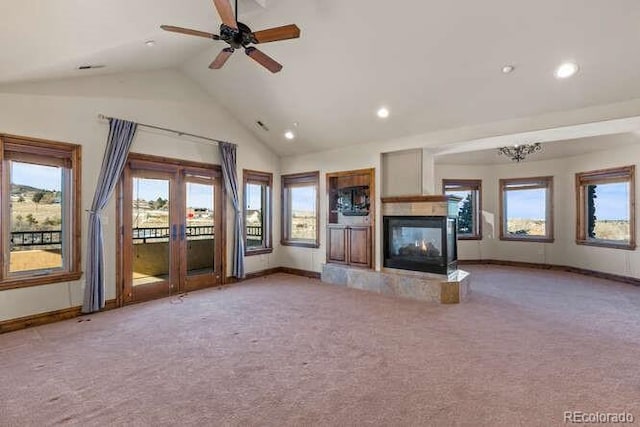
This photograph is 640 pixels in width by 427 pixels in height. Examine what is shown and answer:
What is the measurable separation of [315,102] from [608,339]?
16.1 feet

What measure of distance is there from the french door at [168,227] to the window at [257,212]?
0.69 metres

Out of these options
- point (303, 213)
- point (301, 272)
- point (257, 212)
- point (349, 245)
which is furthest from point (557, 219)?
point (257, 212)

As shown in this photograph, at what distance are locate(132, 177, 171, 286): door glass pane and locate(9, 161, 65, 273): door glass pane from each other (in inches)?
37.5

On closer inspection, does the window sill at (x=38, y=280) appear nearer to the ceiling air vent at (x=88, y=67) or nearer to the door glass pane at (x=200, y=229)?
the door glass pane at (x=200, y=229)

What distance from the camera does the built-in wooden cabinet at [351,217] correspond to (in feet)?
20.3

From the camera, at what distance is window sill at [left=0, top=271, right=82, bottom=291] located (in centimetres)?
390

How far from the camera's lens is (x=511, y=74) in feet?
13.2

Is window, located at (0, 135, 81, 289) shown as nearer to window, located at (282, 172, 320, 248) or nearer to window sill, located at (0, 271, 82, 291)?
window sill, located at (0, 271, 82, 291)

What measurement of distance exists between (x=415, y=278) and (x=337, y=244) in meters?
1.80

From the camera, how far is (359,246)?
6.29m

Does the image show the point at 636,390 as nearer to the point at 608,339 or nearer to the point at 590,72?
the point at 608,339

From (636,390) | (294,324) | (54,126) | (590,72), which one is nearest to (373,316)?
(294,324)

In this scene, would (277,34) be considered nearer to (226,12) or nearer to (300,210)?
(226,12)

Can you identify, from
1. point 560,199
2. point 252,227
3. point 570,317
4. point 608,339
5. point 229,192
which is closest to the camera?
point 608,339
